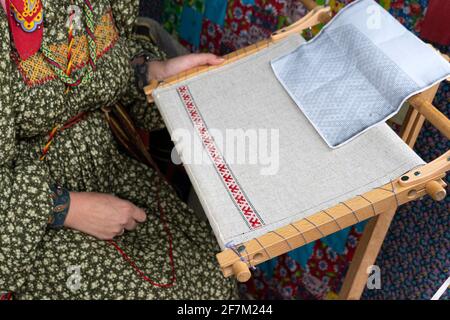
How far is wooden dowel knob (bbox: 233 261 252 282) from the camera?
920 millimetres

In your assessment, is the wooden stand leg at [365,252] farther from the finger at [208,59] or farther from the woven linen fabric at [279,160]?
the finger at [208,59]

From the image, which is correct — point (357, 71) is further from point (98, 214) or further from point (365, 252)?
point (98, 214)

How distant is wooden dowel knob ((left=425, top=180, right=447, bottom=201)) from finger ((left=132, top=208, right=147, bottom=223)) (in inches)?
28.8

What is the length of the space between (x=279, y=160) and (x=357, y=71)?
0.77 ft

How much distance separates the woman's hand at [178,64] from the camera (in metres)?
1.34

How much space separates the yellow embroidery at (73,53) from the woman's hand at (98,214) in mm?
277

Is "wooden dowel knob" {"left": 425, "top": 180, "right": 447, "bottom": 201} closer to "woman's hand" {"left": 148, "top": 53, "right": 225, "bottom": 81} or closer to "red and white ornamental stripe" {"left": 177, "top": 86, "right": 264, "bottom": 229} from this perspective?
"red and white ornamental stripe" {"left": 177, "top": 86, "right": 264, "bottom": 229}

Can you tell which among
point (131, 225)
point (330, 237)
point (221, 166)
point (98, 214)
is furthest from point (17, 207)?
point (330, 237)

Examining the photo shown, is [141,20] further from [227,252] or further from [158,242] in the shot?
[227,252]

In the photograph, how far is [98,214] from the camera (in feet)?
4.30

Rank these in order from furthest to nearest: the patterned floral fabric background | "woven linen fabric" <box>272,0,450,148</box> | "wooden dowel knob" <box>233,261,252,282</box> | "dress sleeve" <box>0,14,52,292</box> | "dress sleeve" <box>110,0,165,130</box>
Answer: "dress sleeve" <box>110,0,165,130</box>, the patterned floral fabric background, "dress sleeve" <box>0,14,52,292</box>, "woven linen fabric" <box>272,0,450,148</box>, "wooden dowel knob" <box>233,261,252,282</box>

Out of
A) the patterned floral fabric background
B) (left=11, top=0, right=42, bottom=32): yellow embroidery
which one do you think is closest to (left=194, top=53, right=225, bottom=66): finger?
the patterned floral fabric background

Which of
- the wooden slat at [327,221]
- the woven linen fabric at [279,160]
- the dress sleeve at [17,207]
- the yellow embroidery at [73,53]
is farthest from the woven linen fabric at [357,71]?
the dress sleeve at [17,207]
